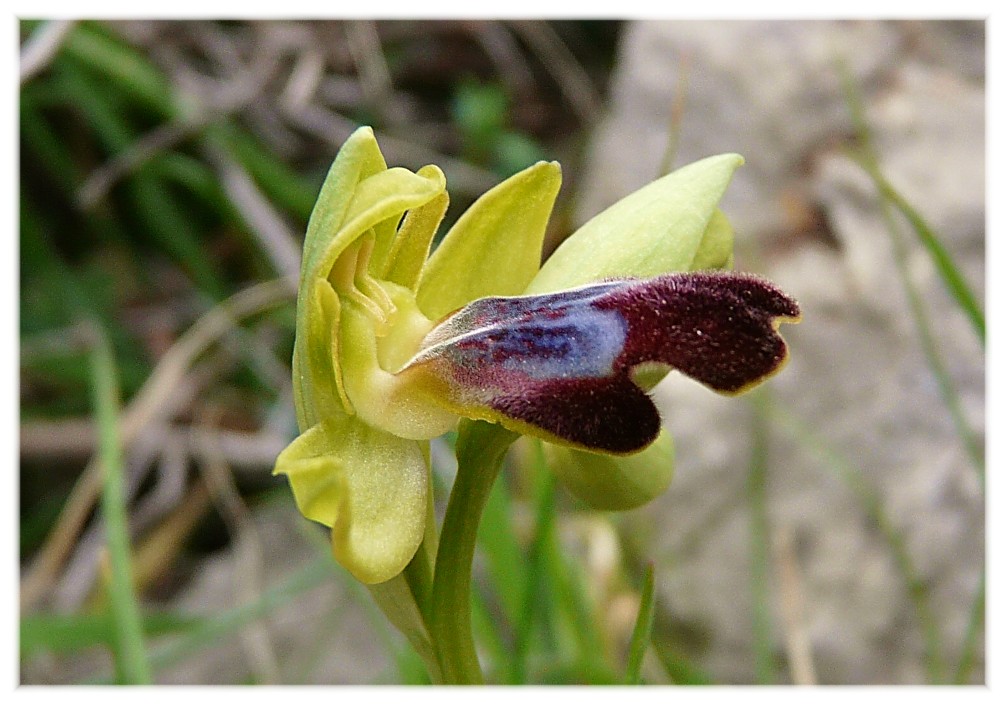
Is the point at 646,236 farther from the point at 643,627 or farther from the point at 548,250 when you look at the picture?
the point at 548,250

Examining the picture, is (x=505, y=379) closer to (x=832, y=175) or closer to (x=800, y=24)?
(x=832, y=175)

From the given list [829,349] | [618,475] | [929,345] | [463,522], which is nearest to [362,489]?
[463,522]

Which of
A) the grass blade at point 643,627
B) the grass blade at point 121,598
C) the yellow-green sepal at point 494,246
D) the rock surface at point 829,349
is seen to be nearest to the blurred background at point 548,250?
the rock surface at point 829,349

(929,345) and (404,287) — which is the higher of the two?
(404,287)

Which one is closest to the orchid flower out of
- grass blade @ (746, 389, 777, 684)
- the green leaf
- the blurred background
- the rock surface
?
the green leaf

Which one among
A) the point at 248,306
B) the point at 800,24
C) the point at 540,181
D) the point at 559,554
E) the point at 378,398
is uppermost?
the point at 800,24

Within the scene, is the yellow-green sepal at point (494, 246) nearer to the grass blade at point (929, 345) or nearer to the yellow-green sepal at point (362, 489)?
the yellow-green sepal at point (362, 489)
